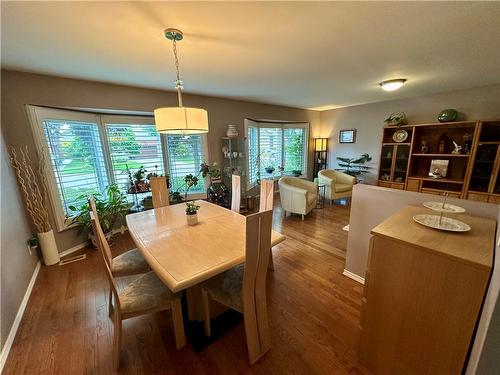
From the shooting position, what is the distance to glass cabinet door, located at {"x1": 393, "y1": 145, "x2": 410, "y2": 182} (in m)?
4.27

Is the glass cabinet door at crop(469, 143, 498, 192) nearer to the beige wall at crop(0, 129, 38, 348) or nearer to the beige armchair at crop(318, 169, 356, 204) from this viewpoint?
the beige armchair at crop(318, 169, 356, 204)

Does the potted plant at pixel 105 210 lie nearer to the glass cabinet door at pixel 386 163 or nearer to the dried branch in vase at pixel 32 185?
the dried branch in vase at pixel 32 185

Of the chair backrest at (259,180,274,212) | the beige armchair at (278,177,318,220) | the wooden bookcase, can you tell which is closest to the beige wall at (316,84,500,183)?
the wooden bookcase

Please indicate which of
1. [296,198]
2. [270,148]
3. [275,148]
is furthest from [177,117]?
[275,148]

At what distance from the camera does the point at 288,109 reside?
5117 mm

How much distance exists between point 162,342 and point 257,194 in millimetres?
3838

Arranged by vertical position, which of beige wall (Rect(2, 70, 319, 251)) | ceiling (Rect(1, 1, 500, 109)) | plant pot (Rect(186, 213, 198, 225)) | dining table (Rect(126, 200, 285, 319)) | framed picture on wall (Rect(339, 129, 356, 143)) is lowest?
dining table (Rect(126, 200, 285, 319))

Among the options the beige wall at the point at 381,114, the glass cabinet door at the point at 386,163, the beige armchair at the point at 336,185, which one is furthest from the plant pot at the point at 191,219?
the beige wall at the point at 381,114

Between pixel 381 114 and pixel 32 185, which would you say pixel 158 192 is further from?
pixel 381 114

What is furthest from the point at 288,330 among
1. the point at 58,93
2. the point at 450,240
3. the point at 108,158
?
the point at 58,93

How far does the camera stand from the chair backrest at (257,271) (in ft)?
3.80

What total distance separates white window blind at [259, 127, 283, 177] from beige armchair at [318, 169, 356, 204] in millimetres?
1311

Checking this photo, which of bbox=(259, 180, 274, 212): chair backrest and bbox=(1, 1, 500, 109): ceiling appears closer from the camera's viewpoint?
bbox=(1, 1, 500, 109): ceiling

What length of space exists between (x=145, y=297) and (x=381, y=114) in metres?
5.69
